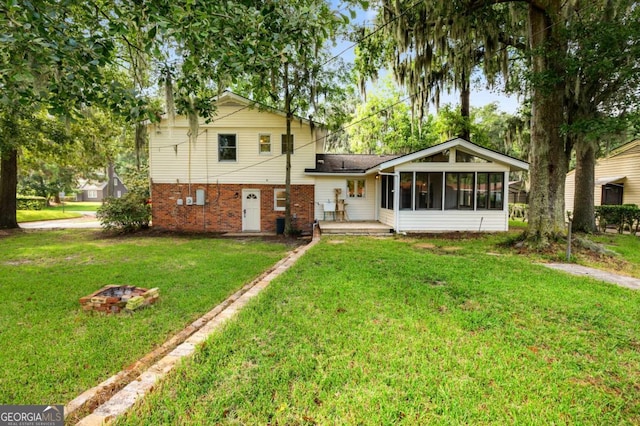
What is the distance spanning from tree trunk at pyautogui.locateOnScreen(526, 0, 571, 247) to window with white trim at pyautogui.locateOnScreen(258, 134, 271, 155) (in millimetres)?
9336

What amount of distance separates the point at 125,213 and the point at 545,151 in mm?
14429

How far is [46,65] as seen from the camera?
349cm

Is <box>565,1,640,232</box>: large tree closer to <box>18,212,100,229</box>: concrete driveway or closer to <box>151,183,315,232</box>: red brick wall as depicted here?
<box>151,183,315,232</box>: red brick wall

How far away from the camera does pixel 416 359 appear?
2.67 m

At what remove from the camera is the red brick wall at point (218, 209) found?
503 inches

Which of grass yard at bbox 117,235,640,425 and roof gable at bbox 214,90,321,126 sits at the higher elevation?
roof gable at bbox 214,90,321,126

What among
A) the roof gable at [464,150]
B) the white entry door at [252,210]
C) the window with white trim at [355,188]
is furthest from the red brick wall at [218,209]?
the roof gable at [464,150]

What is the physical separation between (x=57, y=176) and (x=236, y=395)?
3745 centimetres

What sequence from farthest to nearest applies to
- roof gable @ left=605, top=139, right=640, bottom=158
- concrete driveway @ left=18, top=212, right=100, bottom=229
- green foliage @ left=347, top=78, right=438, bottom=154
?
green foliage @ left=347, top=78, right=438, bottom=154, concrete driveway @ left=18, top=212, right=100, bottom=229, roof gable @ left=605, top=139, right=640, bottom=158

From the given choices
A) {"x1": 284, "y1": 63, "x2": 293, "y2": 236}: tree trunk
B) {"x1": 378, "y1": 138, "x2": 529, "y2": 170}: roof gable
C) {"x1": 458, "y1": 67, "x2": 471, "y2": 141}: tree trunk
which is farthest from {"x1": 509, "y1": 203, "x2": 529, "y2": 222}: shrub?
{"x1": 284, "y1": 63, "x2": 293, "y2": 236}: tree trunk

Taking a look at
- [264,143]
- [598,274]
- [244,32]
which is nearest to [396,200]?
[598,274]

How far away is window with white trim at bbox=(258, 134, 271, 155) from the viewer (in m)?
12.9

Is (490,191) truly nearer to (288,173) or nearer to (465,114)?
(465,114)

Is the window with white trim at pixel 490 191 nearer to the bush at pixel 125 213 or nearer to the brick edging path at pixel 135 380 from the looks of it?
the brick edging path at pixel 135 380
